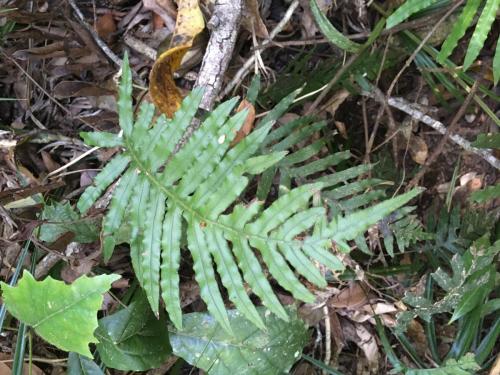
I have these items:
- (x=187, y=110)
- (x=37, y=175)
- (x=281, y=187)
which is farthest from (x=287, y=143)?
(x=37, y=175)

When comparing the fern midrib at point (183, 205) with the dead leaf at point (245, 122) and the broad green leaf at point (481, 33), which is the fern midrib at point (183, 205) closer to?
the dead leaf at point (245, 122)

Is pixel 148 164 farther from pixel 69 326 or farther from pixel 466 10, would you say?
pixel 466 10

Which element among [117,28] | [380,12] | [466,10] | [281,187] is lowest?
[281,187]

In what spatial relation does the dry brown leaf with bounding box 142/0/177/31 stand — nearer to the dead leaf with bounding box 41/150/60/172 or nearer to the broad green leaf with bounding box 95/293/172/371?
the dead leaf with bounding box 41/150/60/172

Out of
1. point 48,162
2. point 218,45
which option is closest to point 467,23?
point 218,45

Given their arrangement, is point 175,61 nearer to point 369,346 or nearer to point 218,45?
point 218,45
